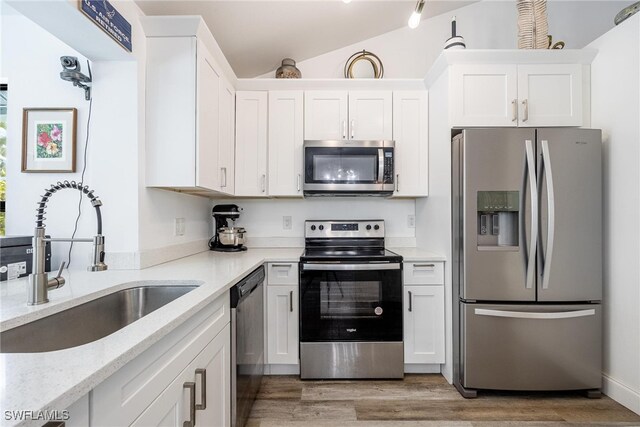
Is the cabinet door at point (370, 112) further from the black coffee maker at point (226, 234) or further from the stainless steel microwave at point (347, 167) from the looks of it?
the black coffee maker at point (226, 234)

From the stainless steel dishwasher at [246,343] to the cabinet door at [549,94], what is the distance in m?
2.16

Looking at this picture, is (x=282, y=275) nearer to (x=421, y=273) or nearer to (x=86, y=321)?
(x=421, y=273)

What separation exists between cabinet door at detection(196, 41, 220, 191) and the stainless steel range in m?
0.86

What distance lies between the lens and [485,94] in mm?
2092

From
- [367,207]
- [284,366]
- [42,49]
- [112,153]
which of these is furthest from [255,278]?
[42,49]

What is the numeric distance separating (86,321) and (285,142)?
1798 mm

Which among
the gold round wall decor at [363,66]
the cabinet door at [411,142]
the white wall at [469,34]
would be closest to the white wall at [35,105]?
the white wall at [469,34]

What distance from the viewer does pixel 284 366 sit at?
7.30 feet

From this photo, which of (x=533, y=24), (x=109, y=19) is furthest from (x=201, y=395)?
(x=533, y=24)

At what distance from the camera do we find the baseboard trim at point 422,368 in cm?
223

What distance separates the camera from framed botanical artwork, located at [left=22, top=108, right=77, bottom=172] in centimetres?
163

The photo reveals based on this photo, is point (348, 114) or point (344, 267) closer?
point (344, 267)

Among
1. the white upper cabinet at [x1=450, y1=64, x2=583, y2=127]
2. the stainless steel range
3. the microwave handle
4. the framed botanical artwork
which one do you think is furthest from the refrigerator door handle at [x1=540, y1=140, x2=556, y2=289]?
the framed botanical artwork

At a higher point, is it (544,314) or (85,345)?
(85,345)
